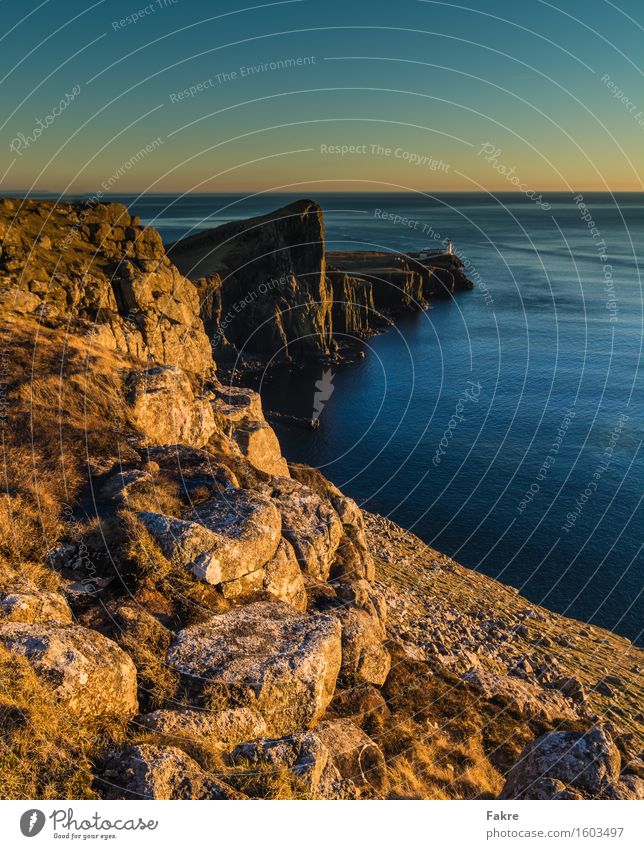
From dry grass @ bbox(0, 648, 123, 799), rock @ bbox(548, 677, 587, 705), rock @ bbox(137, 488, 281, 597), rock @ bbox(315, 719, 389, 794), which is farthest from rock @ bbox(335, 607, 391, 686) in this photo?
rock @ bbox(548, 677, 587, 705)

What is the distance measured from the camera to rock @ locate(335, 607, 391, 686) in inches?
856

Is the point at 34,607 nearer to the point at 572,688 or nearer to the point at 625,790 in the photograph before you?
the point at 625,790

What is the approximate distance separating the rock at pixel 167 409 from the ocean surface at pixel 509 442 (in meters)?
24.2

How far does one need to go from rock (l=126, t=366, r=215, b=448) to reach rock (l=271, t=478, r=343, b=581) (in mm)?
5270

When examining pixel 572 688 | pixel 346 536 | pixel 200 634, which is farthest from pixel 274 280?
pixel 200 634

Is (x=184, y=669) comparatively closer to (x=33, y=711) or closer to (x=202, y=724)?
(x=202, y=724)

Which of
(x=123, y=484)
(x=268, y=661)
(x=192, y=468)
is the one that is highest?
(x=192, y=468)

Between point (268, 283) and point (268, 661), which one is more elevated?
point (268, 283)

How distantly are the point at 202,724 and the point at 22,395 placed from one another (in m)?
17.5

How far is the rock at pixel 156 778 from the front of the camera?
40.5ft

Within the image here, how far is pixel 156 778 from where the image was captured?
12492 millimetres

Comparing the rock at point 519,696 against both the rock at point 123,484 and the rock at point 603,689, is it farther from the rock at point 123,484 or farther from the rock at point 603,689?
the rock at point 123,484
